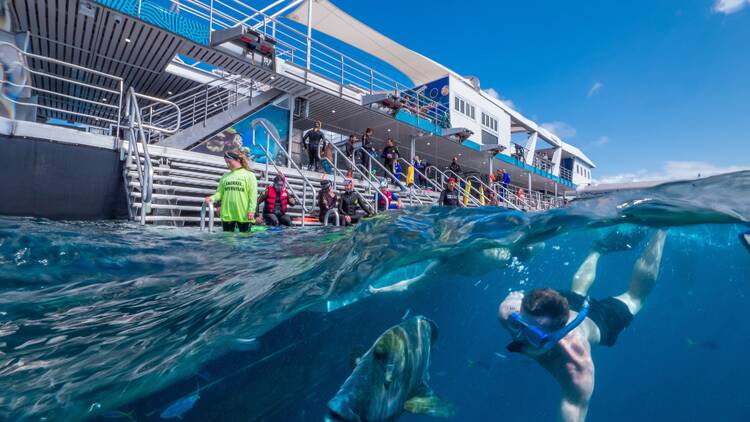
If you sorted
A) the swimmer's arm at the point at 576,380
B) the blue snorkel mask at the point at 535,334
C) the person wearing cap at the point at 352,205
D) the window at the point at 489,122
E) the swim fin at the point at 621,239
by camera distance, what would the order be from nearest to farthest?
1. the blue snorkel mask at the point at 535,334
2. the swimmer's arm at the point at 576,380
3. the swim fin at the point at 621,239
4. the person wearing cap at the point at 352,205
5. the window at the point at 489,122

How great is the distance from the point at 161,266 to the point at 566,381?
13.3ft

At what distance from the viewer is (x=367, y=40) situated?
2306cm

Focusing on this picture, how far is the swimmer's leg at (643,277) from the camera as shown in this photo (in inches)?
164

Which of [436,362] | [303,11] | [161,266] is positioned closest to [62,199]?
[161,266]

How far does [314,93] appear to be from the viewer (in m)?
13.9

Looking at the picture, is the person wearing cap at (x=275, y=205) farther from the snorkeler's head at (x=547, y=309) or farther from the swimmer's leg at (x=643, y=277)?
the swimmer's leg at (x=643, y=277)

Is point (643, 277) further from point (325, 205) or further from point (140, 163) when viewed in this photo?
point (140, 163)

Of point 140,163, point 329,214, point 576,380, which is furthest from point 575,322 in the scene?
point 140,163

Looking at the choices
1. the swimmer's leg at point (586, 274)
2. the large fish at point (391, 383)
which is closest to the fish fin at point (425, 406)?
the large fish at point (391, 383)

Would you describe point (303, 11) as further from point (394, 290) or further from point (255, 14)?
point (394, 290)

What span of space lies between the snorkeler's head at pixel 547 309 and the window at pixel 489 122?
23172 mm

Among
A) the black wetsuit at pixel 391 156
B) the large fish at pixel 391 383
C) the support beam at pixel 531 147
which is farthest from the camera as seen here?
the support beam at pixel 531 147

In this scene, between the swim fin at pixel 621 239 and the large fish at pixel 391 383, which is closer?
the large fish at pixel 391 383

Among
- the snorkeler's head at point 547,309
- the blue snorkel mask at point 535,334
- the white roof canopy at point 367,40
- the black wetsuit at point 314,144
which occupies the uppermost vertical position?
the white roof canopy at point 367,40
